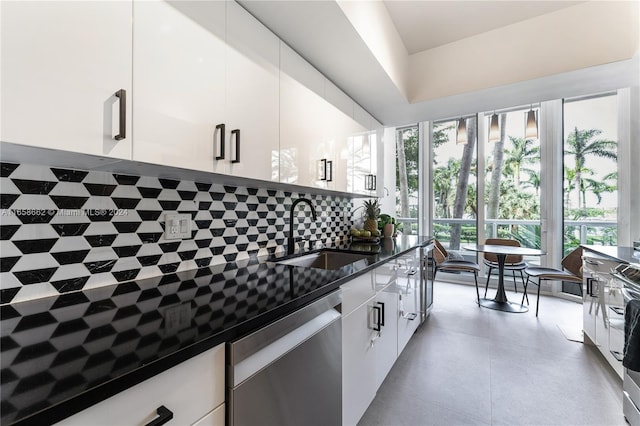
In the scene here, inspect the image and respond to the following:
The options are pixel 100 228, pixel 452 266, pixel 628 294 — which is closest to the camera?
pixel 100 228

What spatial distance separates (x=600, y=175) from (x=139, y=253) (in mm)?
4947

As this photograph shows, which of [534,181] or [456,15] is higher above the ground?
[456,15]

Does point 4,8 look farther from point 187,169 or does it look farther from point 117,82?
point 187,169

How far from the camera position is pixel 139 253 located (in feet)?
3.75

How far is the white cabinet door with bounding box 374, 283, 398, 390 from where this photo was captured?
1648 mm

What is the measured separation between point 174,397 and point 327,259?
5.19 feet

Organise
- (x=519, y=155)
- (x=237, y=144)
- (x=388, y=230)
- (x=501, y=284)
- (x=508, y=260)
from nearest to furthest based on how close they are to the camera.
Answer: (x=237, y=144)
(x=388, y=230)
(x=501, y=284)
(x=508, y=260)
(x=519, y=155)

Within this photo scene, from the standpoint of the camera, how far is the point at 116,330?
67 cm

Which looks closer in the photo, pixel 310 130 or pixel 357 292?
pixel 357 292

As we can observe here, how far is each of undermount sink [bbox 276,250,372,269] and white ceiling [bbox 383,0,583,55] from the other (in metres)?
1.95

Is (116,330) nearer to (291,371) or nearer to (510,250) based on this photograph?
(291,371)

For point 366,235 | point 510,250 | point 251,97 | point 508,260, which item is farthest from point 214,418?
point 508,260

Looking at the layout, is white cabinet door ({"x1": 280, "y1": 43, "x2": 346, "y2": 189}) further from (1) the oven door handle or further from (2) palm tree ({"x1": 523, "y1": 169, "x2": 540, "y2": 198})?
(2) palm tree ({"x1": 523, "y1": 169, "x2": 540, "y2": 198})

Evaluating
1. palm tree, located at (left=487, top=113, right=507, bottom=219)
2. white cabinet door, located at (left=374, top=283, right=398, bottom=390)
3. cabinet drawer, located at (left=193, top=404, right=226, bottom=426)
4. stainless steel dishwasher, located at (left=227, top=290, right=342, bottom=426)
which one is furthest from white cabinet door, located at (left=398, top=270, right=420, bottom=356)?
palm tree, located at (left=487, top=113, right=507, bottom=219)
